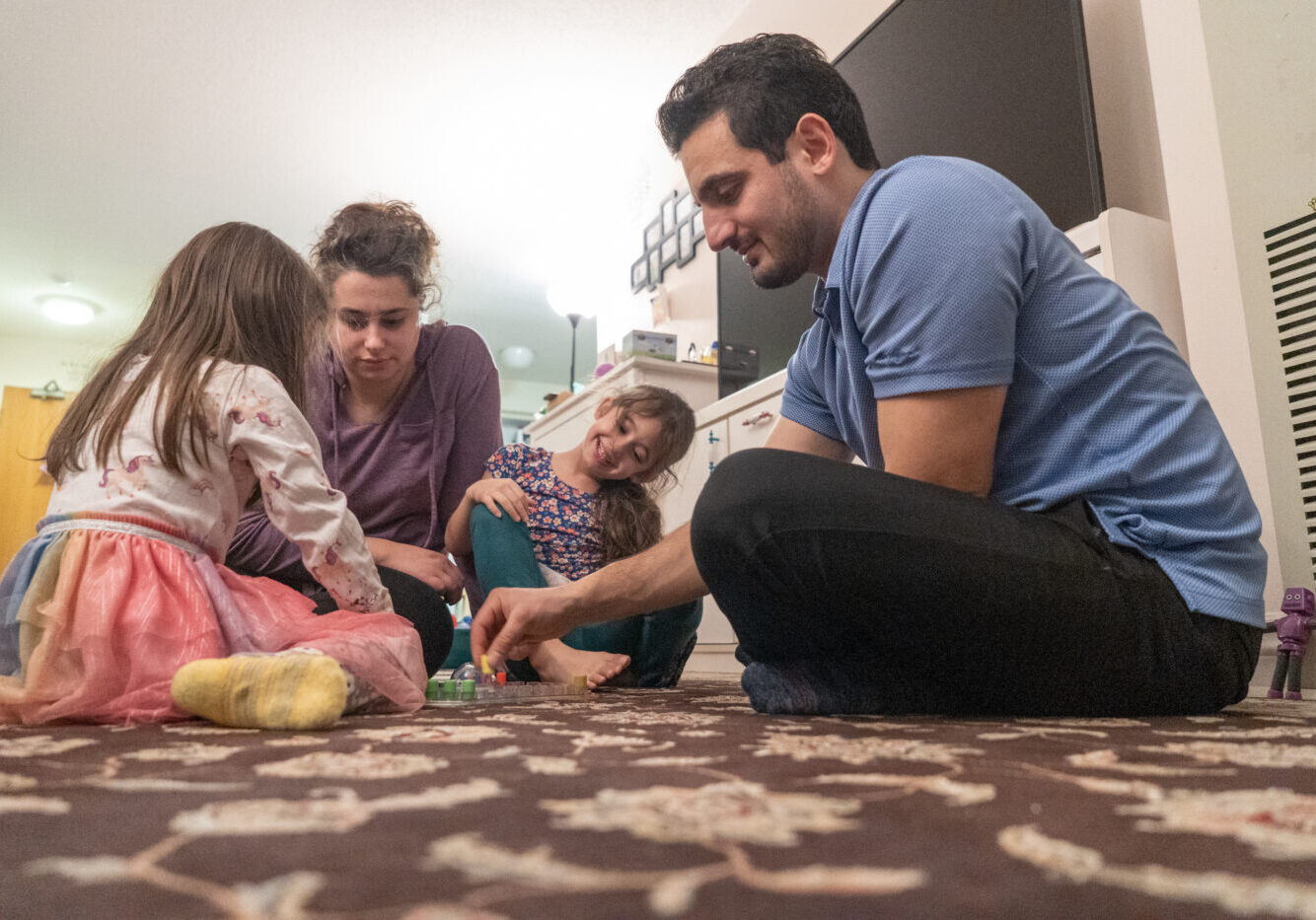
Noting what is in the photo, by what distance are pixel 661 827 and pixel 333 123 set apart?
13.3 ft

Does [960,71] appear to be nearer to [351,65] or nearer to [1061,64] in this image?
[1061,64]

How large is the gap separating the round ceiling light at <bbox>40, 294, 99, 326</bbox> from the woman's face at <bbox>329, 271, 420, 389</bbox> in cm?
503

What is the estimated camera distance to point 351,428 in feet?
5.57

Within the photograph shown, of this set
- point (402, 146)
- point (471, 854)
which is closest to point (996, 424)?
point (471, 854)

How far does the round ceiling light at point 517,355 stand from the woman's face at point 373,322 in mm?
4870

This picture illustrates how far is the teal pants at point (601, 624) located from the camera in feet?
5.24

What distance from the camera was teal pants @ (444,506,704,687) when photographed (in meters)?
1.60

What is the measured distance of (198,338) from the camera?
114cm

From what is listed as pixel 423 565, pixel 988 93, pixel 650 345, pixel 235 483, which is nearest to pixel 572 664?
pixel 423 565

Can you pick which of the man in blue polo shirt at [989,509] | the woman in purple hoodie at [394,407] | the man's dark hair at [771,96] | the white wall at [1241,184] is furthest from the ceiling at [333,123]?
the man in blue polo shirt at [989,509]

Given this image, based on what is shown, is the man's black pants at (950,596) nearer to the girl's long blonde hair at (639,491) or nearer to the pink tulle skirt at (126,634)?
the pink tulle skirt at (126,634)

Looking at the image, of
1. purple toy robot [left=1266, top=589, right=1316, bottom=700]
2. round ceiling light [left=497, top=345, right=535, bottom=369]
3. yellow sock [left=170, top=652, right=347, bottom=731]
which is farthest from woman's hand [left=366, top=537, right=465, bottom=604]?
round ceiling light [left=497, top=345, right=535, bottom=369]

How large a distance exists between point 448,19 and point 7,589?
2862mm

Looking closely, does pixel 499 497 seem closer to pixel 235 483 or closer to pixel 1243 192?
pixel 235 483
